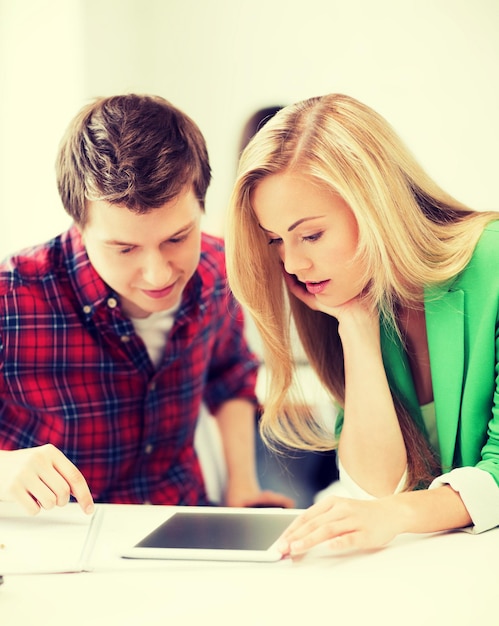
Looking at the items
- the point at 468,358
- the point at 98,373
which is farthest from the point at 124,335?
the point at 468,358

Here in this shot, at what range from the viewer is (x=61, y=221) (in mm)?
1409

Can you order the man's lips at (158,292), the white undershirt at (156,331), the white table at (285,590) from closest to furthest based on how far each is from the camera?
the white table at (285,590) < the man's lips at (158,292) < the white undershirt at (156,331)

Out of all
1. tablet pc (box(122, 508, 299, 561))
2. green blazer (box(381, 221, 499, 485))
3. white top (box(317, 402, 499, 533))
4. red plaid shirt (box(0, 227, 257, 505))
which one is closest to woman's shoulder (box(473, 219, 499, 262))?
green blazer (box(381, 221, 499, 485))

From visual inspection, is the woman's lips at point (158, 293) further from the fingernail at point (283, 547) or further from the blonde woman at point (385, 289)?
the fingernail at point (283, 547)

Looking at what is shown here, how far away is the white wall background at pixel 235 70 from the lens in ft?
4.06

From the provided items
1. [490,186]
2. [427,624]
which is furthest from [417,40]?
[427,624]

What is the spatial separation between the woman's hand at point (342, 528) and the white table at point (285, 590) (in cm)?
2

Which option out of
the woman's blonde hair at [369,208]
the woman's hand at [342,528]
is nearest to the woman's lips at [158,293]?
the woman's blonde hair at [369,208]

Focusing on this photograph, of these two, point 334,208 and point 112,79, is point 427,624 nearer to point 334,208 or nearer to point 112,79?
point 334,208

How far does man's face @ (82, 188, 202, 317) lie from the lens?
3.52 ft

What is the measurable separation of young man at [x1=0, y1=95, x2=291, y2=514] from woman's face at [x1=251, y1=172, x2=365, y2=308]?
6.4 inches

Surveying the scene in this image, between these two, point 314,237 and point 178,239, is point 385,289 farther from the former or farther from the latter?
point 178,239

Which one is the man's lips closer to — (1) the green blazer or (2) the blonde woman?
(2) the blonde woman

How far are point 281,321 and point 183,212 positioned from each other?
22 centimetres
